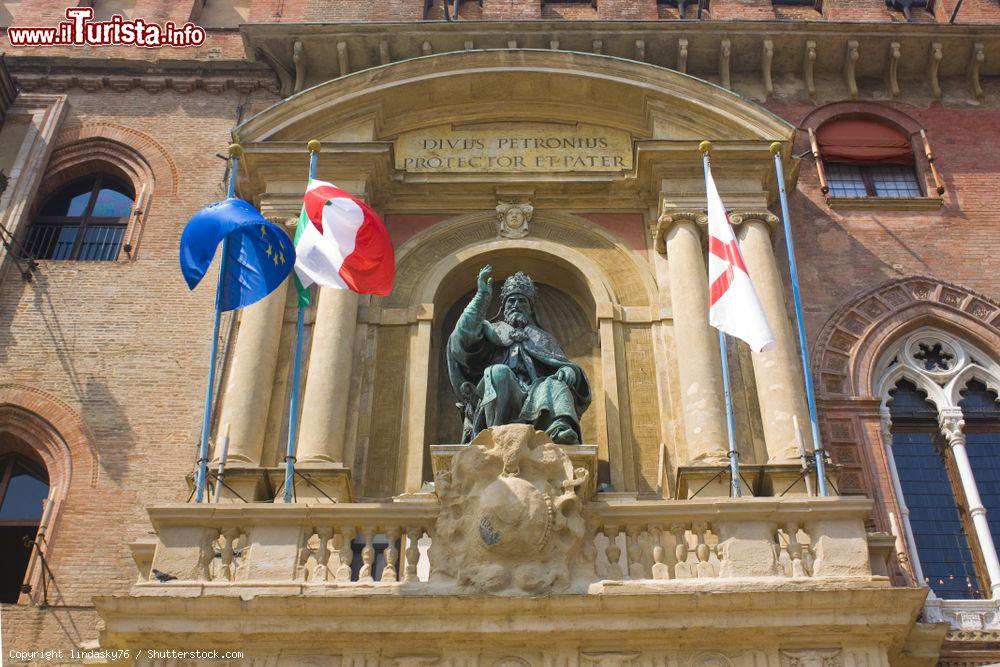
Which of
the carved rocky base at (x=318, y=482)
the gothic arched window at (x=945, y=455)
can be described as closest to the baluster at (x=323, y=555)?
the carved rocky base at (x=318, y=482)

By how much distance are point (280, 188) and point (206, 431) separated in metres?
4.46

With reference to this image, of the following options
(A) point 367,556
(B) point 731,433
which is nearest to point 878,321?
(B) point 731,433

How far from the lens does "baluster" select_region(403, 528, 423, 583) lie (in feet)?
32.8

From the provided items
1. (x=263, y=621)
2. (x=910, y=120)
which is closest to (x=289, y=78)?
(x=910, y=120)

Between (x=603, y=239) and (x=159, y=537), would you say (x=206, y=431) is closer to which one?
(x=159, y=537)

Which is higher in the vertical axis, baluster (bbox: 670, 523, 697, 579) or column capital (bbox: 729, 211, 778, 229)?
column capital (bbox: 729, 211, 778, 229)

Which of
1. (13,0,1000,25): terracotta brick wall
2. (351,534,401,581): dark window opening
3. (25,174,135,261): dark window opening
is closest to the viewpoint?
(351,534,401,581): dark window opening

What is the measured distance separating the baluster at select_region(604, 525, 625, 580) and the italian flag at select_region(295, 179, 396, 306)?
344 centimetres

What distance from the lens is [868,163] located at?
53.8 feet

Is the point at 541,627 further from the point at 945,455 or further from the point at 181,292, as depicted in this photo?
the point at 181,292

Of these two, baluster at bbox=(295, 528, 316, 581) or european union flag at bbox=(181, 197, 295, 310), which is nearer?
baluster at bbox=(295, 528, 316, 581)

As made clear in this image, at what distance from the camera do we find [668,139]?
14852 millimetres

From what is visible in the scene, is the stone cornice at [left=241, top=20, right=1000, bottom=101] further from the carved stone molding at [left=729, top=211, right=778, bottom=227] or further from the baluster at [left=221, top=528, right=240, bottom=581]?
the baluster at [left=221, top=528, right=240, bottom=581]

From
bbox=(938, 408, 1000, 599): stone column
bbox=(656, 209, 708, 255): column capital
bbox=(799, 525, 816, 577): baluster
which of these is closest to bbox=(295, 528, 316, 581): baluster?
bbox=(799, 525, 816, 577): baluster
